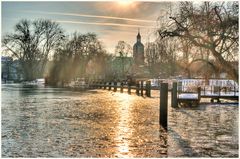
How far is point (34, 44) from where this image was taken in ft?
167

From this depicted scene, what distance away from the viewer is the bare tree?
14813 mm

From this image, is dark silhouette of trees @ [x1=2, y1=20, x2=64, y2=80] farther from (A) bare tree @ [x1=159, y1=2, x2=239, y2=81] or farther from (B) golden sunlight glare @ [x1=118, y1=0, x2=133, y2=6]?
(B) golden sunlight glare @ [x1=118, y1=0, x2=133, y2=6]

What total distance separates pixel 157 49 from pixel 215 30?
13.3m

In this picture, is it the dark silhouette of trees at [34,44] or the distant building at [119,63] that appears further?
the distant building at [119,63]

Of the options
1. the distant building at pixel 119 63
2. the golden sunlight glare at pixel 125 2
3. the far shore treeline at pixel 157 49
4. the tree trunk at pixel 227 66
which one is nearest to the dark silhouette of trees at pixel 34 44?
the far shore treeline at pixel 157 49

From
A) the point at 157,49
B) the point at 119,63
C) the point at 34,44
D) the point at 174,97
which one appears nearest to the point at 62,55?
the point at 34,44

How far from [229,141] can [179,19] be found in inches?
388

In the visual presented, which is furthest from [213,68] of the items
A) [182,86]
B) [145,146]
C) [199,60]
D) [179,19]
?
[182,86]

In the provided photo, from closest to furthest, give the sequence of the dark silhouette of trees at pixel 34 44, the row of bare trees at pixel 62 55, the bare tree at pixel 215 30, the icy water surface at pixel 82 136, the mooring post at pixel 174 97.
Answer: the icy water surface at pixel 82 136 → the bare tree at pixel 215 30 → the mooring post at pixel 174 97 → the dark silhouette of trees at pixel 34 44 → the row of bare trees at pixel 62 55

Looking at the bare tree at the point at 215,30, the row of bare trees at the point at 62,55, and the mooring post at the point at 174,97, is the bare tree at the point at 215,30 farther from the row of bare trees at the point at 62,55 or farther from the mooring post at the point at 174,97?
the row of bare trees at the point at 62,55

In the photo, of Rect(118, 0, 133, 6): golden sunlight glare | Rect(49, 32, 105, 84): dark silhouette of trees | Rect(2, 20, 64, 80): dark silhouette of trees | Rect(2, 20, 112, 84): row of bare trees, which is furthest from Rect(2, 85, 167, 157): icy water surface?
Rect(49, 32, 105, 84): dark silhouette of trees

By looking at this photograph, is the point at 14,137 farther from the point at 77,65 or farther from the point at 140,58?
the point at 140,58

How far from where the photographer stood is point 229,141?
945 centimetres

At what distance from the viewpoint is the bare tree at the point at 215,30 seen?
48.6 feet
